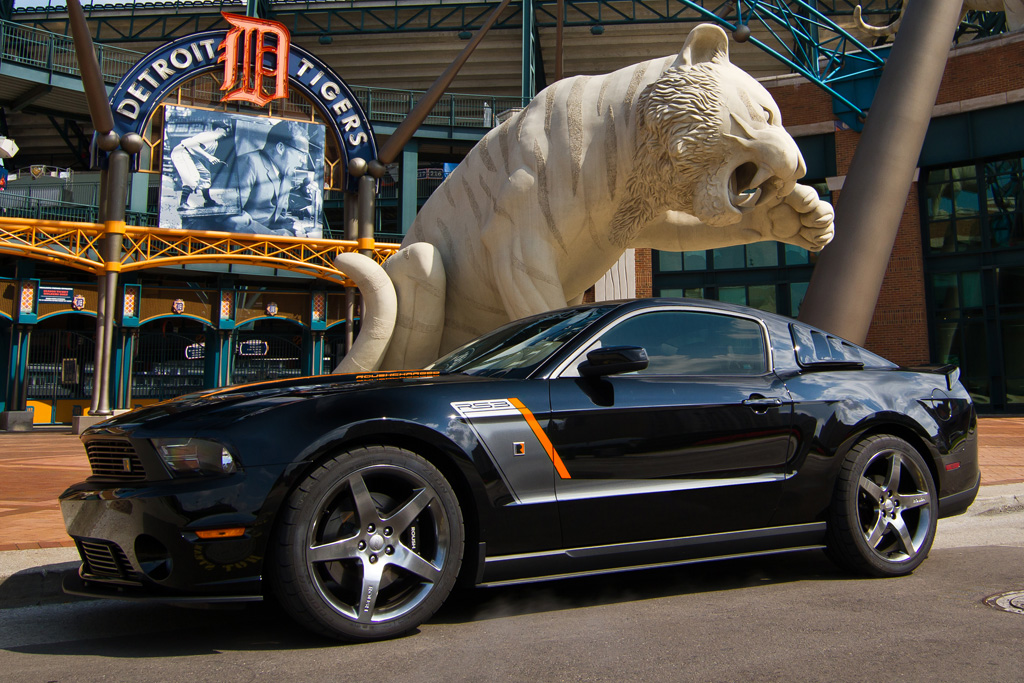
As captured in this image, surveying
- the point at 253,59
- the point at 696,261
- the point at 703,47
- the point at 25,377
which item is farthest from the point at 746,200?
the point at 25,377

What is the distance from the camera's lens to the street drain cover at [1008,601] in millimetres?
3201

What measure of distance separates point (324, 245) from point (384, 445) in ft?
54.1

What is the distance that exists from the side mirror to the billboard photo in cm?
1942

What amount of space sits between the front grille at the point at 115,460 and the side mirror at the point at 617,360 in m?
1.67

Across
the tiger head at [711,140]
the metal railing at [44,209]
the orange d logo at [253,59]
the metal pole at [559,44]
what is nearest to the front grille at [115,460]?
the tiger head at [711,140]

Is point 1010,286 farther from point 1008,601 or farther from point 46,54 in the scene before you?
point 46,54

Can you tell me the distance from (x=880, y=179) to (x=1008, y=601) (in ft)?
16.9

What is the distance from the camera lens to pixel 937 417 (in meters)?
4.03

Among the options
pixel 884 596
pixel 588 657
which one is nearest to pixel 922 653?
pixel 884 596

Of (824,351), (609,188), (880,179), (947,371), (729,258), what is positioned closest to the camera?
(824,351)

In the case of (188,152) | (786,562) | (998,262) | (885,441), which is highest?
(188,152)

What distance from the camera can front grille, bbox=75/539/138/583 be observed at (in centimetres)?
271

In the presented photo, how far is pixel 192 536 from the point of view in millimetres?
2539

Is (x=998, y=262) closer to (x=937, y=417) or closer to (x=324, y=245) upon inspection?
(x=324, y=245)
